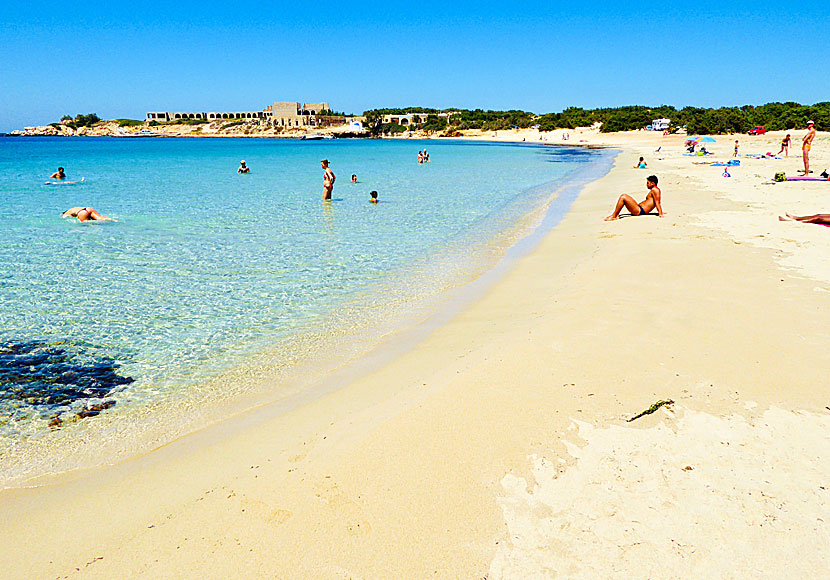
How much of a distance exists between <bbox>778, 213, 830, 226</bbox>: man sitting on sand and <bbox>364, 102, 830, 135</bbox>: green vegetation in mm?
59993

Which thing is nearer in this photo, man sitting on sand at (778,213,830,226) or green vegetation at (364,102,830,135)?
man sitting on sand at (778,213,830,226)

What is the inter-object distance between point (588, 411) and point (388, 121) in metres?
201

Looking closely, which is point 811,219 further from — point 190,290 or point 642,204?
point 190,290

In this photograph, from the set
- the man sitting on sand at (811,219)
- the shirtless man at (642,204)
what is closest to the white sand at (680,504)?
the man sitting on sand at (811,219)

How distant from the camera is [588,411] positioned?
13.9 ft

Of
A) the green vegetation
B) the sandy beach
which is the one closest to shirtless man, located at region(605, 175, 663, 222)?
the sandy beach

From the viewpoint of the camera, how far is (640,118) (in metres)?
105

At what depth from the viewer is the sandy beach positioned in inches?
112

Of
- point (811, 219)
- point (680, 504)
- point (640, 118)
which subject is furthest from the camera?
point (640, 118)

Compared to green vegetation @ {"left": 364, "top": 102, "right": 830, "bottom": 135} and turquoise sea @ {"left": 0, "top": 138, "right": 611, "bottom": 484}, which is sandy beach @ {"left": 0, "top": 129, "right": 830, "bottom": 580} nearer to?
turquoise sea @ {"left": 0, "top": 138, "right": 611, "bottom": 484}

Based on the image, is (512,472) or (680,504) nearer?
(680,504)

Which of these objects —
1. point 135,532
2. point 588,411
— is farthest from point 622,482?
point 135,532

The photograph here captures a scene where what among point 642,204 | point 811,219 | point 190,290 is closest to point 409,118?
point 642,204

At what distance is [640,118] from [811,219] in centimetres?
10638
